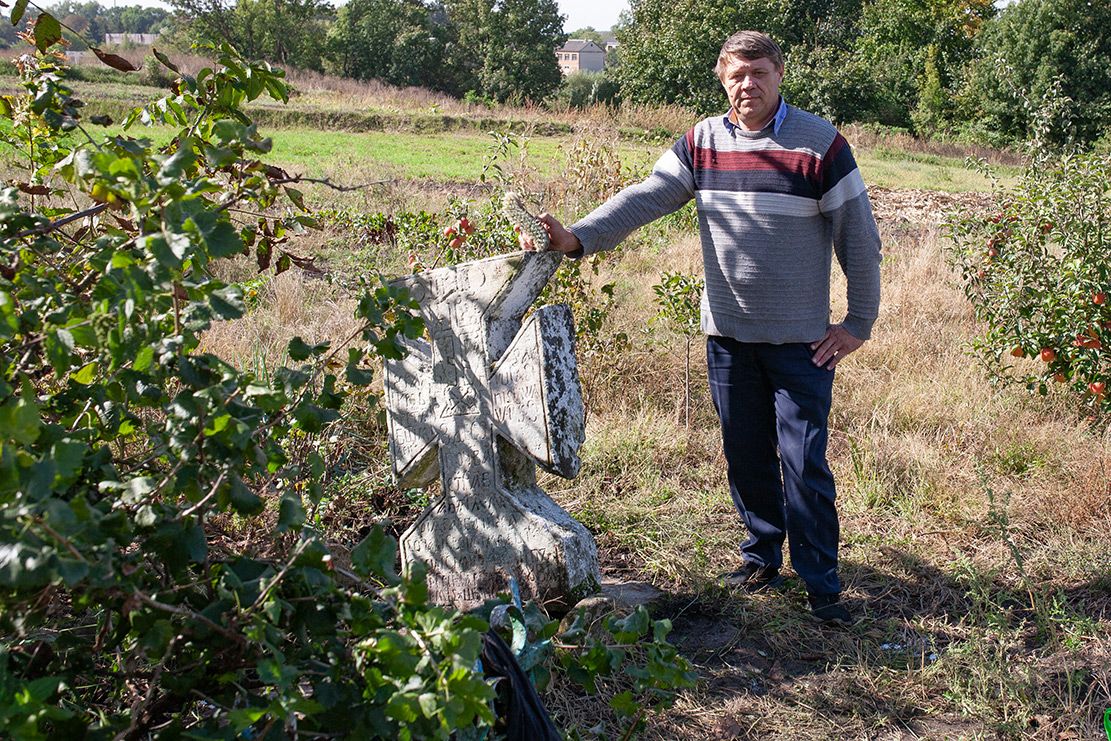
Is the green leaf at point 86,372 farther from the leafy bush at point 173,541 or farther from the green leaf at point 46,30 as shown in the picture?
the green leaf at point 46,30

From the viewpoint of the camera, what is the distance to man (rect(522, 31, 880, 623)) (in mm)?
3182

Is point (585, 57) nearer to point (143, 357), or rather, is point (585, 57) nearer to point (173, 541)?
point (143, 357)

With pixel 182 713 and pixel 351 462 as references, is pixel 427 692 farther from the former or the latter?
pixel 351 462

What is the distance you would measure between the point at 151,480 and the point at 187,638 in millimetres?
309

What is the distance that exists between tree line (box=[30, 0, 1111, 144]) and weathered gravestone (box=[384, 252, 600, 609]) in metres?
30.1

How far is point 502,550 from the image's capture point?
3.17 meters

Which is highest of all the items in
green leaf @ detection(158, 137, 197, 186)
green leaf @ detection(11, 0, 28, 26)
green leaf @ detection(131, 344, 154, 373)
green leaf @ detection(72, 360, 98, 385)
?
green leaf @ detection(11, 0, 28, 26)

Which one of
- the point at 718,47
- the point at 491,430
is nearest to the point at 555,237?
the point at 491,430

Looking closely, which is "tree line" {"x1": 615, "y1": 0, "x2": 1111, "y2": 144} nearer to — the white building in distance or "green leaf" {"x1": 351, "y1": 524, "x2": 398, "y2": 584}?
"green leaf" {"x1": 351, "y1": 524, "x2": 398, "y2": 584}

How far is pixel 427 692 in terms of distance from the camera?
1.45 m

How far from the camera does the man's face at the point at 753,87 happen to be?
3152 millimetres

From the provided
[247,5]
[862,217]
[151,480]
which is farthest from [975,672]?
[247,5]

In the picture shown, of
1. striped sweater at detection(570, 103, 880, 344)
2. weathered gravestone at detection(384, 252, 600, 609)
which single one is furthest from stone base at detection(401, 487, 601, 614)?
striped sweater at detection(570, 103, 880, 344)

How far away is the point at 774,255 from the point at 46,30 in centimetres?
215
